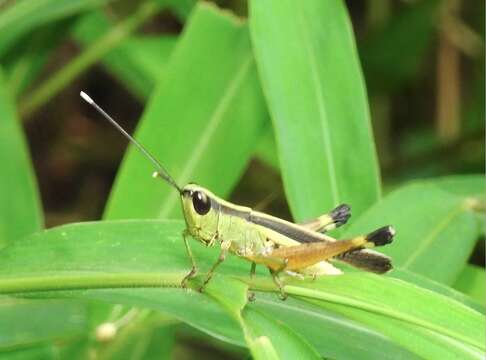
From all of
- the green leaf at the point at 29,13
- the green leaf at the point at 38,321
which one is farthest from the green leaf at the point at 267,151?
the green leaf at the point at 38,321

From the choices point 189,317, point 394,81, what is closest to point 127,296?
point 189,317

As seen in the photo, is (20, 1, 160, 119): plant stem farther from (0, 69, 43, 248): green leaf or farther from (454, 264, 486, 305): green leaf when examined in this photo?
(454, 264, 486, 305): green leaf

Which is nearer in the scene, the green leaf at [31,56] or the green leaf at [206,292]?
the green leaf at [206,292]

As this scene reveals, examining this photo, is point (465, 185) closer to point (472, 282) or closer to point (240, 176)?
point (472, 282)

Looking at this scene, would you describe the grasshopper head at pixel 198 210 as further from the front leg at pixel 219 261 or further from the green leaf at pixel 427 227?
the green leaf at pixel 427 227

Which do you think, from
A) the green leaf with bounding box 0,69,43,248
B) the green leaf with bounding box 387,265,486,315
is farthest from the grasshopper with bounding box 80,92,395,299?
the green leaf with bounding box 0,69,43,248
